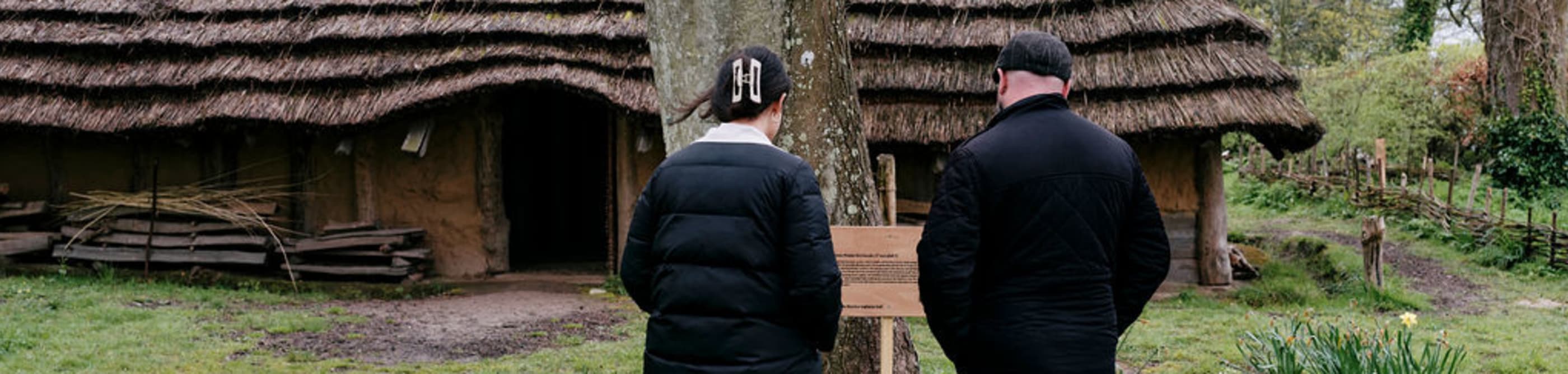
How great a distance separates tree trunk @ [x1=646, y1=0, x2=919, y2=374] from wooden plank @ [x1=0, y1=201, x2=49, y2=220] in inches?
356

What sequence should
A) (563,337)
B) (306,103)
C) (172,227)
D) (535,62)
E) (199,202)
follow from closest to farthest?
(563,337) → (535,62) → (306,103) → (199,202) → (172,227)

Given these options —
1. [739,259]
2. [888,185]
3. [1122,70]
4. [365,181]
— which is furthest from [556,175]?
[739,259]

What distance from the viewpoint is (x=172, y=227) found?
10797mm

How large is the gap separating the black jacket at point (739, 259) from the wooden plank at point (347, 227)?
329 inches

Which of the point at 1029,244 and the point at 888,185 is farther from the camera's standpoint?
the point at 888,185

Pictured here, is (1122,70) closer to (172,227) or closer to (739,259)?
(739,259)

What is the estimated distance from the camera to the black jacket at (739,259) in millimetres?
2854

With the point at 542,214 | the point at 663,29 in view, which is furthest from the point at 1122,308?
the point at 542,214

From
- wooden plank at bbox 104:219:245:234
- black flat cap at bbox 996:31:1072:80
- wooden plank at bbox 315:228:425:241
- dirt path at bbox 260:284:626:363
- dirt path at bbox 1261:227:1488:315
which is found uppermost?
black flat cap at bbox 996:31:1072:80

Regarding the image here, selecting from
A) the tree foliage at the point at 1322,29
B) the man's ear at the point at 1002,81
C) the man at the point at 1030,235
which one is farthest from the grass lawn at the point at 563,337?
the tree foliage at the point at 1322,29

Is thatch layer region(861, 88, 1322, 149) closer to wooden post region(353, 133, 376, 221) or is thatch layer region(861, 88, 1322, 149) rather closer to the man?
wooden post region(353, 133, 376, 221)

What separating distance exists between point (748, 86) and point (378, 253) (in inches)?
327

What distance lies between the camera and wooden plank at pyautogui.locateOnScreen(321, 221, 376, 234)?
10531mm

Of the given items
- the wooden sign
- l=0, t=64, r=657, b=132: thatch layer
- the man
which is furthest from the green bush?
l=0, t=64, r=657, b=132: thatch layer
